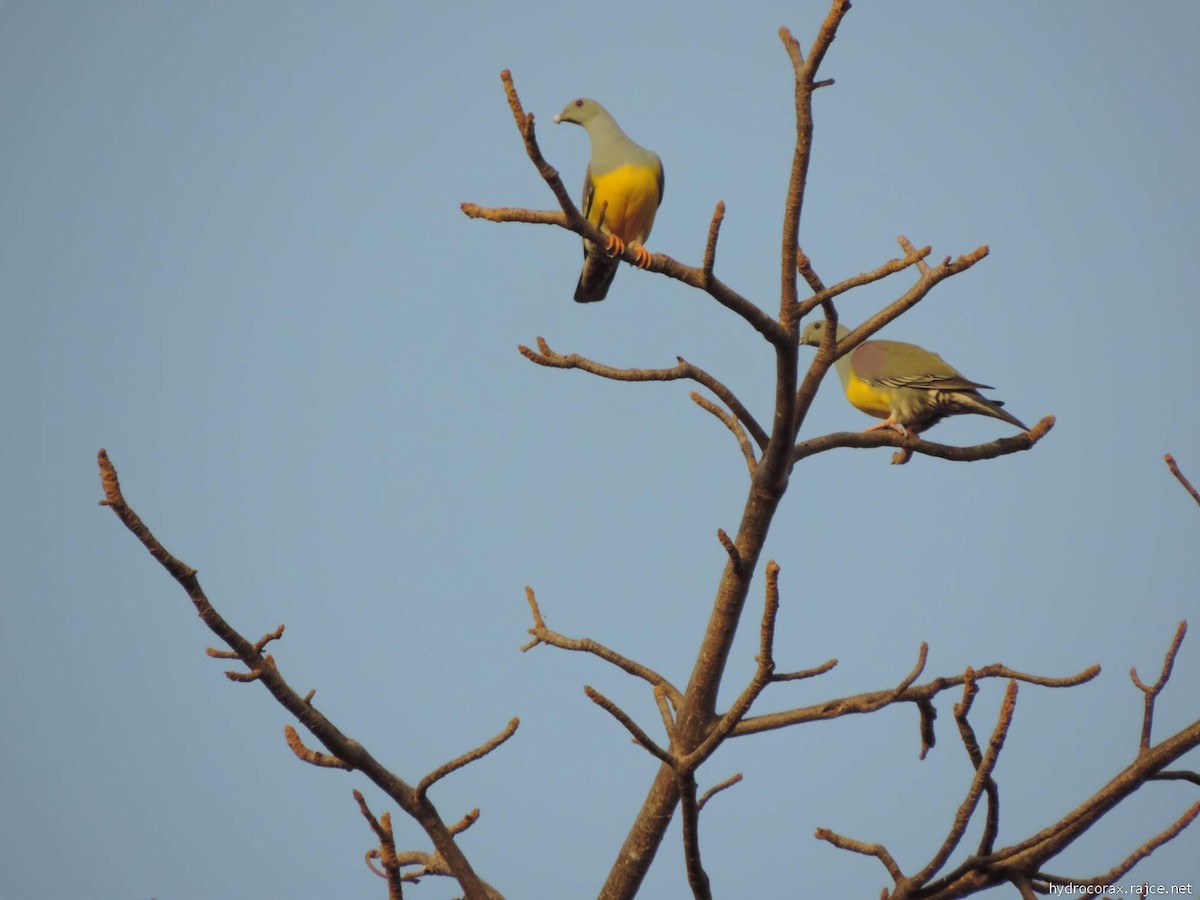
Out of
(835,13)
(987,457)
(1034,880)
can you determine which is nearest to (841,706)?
(1034,880)

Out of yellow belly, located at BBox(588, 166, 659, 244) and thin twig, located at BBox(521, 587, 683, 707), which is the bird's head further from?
thin twig, located at BBox(521, 587, 683, 707)

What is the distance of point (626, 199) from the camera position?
25.1 feet

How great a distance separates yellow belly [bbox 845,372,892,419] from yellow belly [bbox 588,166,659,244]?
1.71 metres

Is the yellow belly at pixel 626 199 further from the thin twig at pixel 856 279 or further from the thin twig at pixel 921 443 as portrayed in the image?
the thin twig at pixel 856 279

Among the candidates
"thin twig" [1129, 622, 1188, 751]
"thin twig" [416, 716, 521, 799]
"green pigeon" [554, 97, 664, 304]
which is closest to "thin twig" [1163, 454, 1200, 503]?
"thin twig" [1129, 622, 1188, 751]

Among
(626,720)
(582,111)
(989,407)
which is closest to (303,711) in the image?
(626,720)

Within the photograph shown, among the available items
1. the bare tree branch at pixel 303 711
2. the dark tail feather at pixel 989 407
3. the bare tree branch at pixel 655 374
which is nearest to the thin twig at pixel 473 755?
the bare tree branch at pixel 303 711

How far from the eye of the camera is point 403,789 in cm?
378

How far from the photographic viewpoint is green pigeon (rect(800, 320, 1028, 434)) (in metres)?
6.27

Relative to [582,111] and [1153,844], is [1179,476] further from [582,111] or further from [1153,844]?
[582,111]

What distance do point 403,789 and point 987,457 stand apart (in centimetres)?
248

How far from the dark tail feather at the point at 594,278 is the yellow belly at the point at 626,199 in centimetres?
20

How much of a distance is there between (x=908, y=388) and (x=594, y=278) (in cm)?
233

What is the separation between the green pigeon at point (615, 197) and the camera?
7.66m
